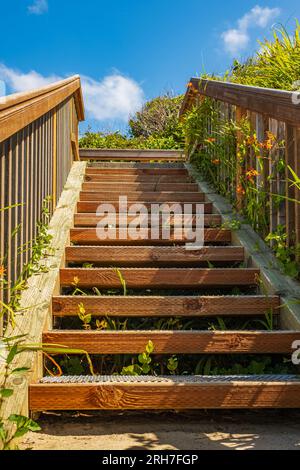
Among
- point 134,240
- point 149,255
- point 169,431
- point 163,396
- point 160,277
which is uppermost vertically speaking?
point 134,240

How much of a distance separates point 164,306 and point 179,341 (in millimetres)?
322

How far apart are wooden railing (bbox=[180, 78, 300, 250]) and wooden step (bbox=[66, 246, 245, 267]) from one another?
31 centimetres

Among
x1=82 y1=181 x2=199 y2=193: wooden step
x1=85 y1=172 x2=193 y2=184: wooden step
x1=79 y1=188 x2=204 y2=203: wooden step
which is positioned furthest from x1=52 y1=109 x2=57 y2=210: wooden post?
A: x1=85 y1=172 x2=193 y2=184: wooden step

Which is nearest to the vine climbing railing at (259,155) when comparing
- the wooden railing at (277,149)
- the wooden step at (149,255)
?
the wooden railing at (277,149)

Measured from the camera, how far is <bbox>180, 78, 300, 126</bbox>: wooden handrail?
2.46 m

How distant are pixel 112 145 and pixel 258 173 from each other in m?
7.16

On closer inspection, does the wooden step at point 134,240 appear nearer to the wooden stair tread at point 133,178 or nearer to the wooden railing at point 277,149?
the wooden railing at point 277,149

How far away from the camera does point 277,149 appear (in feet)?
10.1

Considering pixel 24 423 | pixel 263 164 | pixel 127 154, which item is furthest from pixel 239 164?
pixel 127 154

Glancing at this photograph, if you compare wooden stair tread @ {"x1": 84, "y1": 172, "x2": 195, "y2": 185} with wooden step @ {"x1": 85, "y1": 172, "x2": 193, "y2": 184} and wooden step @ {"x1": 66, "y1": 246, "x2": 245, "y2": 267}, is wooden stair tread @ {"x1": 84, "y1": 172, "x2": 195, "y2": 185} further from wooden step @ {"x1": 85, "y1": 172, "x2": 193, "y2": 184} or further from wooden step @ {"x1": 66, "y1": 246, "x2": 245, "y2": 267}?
wooden step @ {"x1": 66, "y1": 246, "x2": 245, "y2": 267}

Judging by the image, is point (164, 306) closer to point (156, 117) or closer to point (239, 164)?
point (239, 164)

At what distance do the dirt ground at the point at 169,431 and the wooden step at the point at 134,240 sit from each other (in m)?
1.59

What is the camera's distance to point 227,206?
155 inches

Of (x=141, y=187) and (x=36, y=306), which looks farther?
(x=141, y=187)
